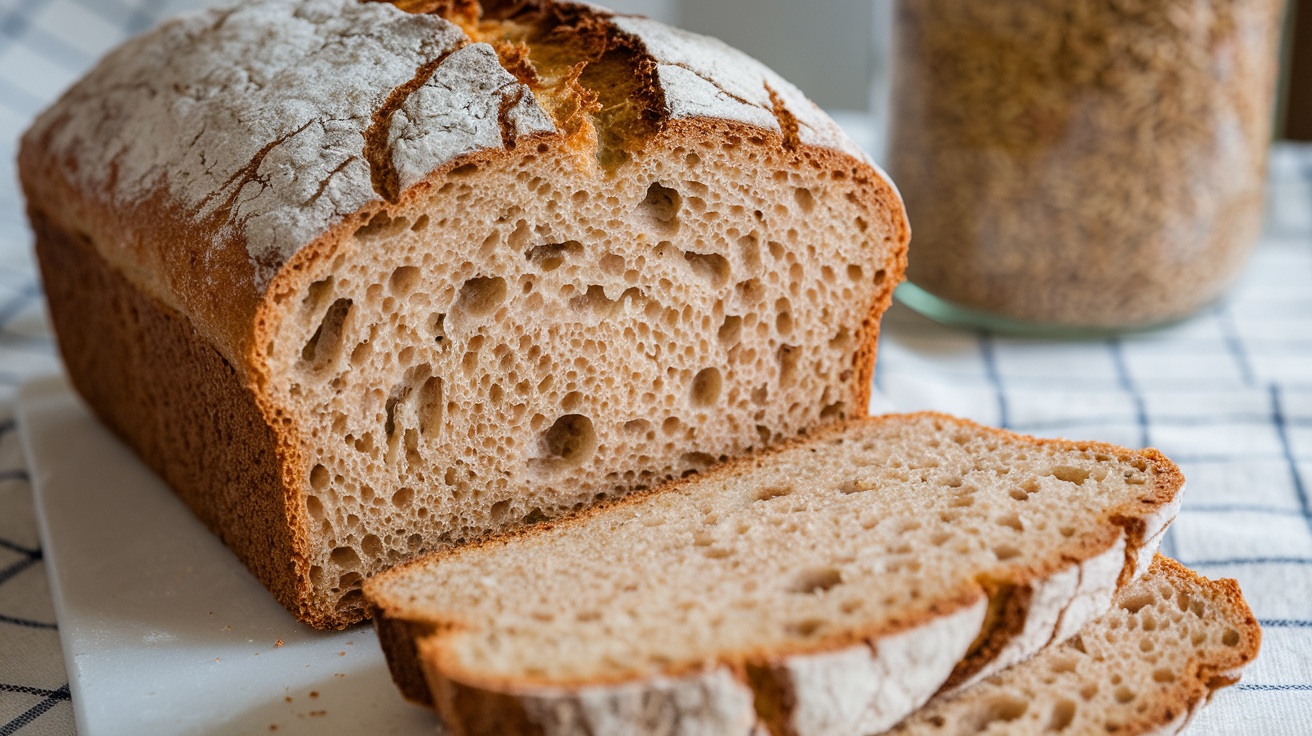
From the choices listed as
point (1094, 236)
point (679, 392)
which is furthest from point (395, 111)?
point (1094, 236)

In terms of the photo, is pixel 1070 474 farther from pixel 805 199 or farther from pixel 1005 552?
pixel 805 199

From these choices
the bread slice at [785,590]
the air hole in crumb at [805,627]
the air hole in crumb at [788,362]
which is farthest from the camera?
the air hole in crumb at [788,362]

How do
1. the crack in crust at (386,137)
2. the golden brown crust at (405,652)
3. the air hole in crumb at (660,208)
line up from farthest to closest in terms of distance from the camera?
the air hole in crumb at (660,208)
the crack in crust at (386,137)
the golden brown crust at (405,652)

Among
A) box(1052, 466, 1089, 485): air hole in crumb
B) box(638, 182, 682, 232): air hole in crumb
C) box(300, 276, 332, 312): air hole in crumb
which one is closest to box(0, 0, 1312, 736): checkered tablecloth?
box(1052, 466, 1089, 485): air hole in crumb

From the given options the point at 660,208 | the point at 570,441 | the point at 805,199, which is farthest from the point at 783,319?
the point at 570,441

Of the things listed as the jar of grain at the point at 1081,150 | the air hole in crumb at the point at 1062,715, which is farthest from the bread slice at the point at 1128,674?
the jar of grain at the point at 1081,150

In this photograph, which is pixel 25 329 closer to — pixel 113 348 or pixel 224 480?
pixel 113 348

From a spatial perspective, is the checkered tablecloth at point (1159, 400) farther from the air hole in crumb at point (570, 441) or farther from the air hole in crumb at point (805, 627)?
the air hole in crumb at point (570, 441)

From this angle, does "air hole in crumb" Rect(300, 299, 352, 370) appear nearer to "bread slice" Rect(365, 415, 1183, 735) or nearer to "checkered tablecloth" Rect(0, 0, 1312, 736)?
"bread slice" Rect(365, 415, 1183, 735)
